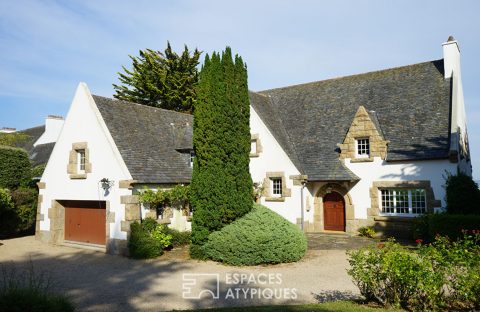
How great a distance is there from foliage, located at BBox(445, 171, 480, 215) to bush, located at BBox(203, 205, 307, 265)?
7.24 meters

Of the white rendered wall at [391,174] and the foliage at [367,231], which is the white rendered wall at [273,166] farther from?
the foliage at [367,231]

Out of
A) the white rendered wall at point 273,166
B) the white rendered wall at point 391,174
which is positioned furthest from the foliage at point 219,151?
the white rendered wall at point 391,174

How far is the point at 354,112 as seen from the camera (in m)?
21.0

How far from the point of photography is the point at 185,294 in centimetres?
926

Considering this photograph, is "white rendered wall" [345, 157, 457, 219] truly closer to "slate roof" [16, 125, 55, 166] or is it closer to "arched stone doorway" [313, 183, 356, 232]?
"arched stone doorway" [313, 183, 356, 232]

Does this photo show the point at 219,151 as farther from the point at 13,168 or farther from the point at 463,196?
the point at 13,168

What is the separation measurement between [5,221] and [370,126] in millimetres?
19469

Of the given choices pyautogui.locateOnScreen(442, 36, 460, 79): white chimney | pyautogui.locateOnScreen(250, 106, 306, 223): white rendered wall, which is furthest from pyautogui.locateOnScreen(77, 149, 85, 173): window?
pyautogui.locateOnScreen(442, 36, 460, 79): white chimney

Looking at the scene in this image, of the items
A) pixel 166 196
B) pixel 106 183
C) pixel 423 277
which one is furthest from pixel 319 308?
pixel 106 183

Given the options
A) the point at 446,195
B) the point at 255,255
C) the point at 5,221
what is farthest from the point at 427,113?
the point at 5,221

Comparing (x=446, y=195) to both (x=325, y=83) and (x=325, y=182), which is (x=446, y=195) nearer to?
(x=325, y=182)

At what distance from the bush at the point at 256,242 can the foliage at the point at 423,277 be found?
194 inches

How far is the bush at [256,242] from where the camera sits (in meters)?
12.5

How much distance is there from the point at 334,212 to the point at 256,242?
868 cm
